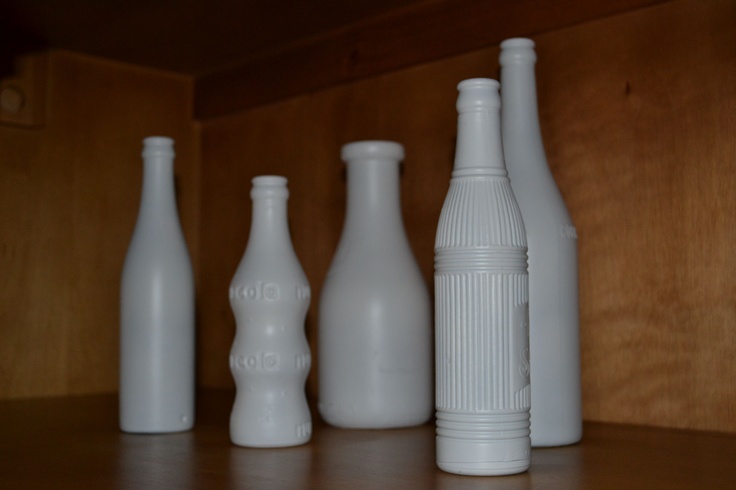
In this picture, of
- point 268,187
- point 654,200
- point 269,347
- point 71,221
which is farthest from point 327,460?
point 71,221

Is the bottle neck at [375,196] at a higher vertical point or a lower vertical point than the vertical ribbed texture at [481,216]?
higher

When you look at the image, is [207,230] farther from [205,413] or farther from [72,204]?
[205,413]

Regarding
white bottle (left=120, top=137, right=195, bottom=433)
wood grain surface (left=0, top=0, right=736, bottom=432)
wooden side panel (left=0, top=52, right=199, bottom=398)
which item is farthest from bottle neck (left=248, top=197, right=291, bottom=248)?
wooden side panel (left=0, top=52, right=199, bottom=398)

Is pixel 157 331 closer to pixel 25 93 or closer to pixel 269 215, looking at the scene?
pixel 269 215

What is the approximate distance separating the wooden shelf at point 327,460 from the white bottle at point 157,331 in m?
0.02

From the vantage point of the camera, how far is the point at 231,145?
106 cm

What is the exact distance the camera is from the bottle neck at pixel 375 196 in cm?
77

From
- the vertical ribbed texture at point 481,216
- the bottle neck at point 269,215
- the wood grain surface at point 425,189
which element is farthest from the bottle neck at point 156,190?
the vertical ribbed texture at point 481,216

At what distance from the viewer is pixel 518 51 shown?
666mm

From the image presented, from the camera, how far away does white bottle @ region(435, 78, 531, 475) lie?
0.50 m

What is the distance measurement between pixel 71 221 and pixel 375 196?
0.39m

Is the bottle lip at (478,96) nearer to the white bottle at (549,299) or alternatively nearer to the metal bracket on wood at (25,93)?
the white bottle at (549,299)

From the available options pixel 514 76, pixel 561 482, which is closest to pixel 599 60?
pixel 514 76

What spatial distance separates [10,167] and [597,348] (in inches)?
25.1
